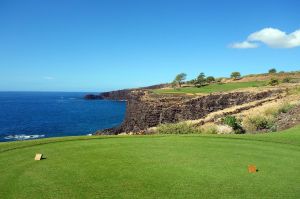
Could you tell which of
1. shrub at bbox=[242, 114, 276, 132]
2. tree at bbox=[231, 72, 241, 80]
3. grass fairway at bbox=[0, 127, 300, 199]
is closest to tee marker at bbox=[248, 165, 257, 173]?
grass fairway at bbox=[0, 127, 300, 199]

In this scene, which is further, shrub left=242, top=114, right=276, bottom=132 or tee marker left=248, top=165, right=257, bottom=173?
shrub left=242, top=114, right=276, bottom=132

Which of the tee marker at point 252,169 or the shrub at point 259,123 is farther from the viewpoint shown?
the shrub at point 259,123

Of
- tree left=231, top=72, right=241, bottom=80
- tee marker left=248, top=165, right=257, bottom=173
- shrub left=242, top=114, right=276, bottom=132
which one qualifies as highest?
tree left=231, top=72, right=241, bottom=80

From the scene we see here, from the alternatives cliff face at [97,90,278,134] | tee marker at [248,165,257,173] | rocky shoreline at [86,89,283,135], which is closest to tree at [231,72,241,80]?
rocky shoreline at [86,89,283,135]

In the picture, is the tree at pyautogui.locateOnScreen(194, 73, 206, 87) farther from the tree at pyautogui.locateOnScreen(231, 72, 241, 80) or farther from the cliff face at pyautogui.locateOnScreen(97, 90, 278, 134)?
the cliff face at pyautogui.locateOnScreen(97, 90, 278, 134)

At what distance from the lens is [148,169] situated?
7719 millimetres

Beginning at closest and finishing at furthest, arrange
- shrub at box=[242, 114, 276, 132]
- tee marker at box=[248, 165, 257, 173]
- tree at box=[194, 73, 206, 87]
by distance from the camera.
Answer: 1. tee marker at box=[248, 165, 257, 173]
2. shrub at box=[242, 114, 276, 132]
3. tree at box=[194, 73, 206, 87]

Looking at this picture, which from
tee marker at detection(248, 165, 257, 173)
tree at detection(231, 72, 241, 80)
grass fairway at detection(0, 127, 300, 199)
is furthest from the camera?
tree at detection(231, 72, 241, 80)

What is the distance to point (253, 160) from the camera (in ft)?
28.8

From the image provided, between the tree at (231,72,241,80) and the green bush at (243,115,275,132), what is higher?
the tree at (231,72,241,80)

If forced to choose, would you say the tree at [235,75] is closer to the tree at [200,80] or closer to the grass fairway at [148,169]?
the tree at [200,80]

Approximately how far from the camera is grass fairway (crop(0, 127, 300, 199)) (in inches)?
254

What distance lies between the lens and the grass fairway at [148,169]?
6457mm

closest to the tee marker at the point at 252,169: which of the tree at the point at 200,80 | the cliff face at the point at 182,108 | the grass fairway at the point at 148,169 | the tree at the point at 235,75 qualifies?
the grass fairway at the point at 148,169
